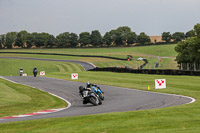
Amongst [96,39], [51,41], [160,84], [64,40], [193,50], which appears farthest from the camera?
[96,39]

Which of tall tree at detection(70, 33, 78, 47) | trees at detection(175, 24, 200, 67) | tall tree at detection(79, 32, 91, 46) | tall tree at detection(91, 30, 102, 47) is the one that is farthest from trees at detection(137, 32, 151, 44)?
trees at detection(175, 24, 200, 67)

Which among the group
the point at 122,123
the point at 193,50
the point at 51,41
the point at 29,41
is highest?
the point at 29,41

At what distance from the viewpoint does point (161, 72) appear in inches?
1640

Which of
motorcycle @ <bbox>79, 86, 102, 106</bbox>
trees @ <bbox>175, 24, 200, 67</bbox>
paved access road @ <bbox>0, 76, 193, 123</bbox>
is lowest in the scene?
paved access road @ <bbox>0, 76, 193, 123</bbox>

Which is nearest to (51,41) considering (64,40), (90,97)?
(64,40)

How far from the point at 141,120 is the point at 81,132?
2097mm

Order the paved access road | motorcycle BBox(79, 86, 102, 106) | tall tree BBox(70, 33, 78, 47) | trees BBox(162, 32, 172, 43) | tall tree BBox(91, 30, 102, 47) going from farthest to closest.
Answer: tall tree BBox(91, 30, 102, 47) < tall tree BBox(70, 33, 78, 47) < trees BBox(162, 32, 172, 43) < motorcycle BBox(79, 86, 102, 106) < the paved access road

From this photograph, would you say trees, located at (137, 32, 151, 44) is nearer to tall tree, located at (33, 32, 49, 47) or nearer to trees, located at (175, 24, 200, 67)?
tall tree, located at (33, 32, 49, 47)

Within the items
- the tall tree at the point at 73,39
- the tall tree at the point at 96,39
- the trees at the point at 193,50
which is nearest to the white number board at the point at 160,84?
the trees at the point at 193,50

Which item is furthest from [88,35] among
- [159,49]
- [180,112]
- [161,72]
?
[180,112]

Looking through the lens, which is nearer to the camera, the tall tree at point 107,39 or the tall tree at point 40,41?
the tall tree at point 40,41

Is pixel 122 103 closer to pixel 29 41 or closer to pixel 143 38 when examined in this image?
pixel 143 38

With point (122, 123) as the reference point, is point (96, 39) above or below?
above

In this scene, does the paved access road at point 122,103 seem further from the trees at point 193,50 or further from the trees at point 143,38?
the trees at point 143,38
